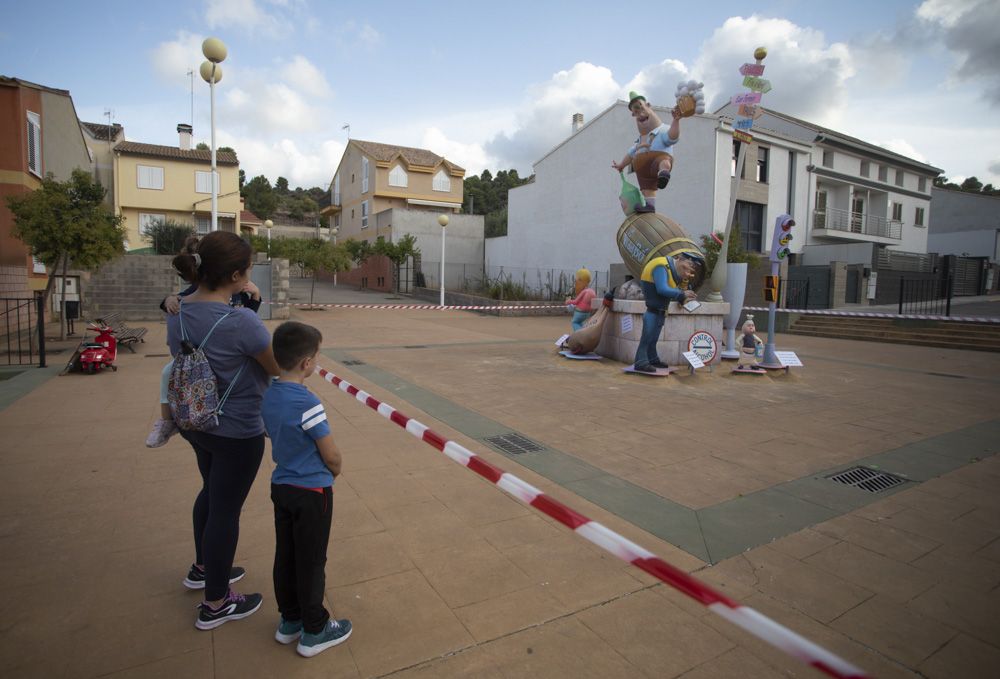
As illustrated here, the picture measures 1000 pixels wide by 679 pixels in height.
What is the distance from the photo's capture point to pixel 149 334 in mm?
14242

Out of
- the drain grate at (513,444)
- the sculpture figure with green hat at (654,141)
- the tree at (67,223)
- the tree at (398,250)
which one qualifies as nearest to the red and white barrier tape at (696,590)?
the drain grate at (513,444)

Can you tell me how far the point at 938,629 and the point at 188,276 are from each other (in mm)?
4178

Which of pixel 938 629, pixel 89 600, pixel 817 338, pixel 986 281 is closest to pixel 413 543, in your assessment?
pixel 89 600

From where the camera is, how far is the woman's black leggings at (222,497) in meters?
2.59

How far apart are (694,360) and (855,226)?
28.4m

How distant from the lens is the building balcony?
29172mm

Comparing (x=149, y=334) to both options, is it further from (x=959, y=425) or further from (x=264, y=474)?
(x=959, y=425)

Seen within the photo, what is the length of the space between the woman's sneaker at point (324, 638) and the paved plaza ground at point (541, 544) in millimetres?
50

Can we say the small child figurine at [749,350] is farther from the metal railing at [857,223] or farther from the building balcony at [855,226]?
the metal railing at [857,223]

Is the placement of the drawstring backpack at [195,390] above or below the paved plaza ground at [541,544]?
above

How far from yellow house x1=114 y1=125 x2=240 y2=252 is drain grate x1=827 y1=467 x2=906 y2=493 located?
34588 mm

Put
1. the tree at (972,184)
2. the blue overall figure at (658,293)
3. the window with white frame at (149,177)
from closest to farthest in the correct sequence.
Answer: the blue overall figure at (658,293), the window with white frame at (149,177), the tree at (972,184)

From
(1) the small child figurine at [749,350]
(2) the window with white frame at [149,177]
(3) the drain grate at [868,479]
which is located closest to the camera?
(3) the drain grate at [868,479]

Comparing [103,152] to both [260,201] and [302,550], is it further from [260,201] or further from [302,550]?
[302,550]
